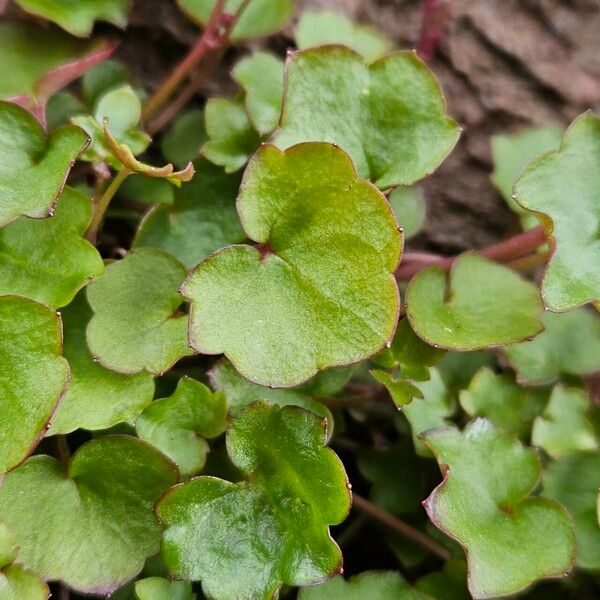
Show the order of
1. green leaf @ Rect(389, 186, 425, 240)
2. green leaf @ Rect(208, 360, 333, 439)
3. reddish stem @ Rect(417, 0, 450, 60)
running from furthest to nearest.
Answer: reddish stem @ Rect(417, 0, 450, 60)
green leaf @ Rect(389, 186, 425, 240)
green leaf @ Rect(208, 360, 333, 439)

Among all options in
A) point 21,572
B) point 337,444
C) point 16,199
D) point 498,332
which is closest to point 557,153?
point 498,332

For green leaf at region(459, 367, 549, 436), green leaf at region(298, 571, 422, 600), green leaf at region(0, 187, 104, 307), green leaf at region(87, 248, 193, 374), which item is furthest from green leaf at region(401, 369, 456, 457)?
green leaf at region(0, 187, 104, 307)

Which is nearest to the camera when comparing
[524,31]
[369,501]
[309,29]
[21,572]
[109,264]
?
[21,572]

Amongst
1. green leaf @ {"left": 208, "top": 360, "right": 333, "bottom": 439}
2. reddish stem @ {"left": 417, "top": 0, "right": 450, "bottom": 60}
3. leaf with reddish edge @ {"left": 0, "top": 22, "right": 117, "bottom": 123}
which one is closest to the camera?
green leaf @ {"left": 208, "top": 360, "right": 333, "bottom": 439}

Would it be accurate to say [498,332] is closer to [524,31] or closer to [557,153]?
[557,153]

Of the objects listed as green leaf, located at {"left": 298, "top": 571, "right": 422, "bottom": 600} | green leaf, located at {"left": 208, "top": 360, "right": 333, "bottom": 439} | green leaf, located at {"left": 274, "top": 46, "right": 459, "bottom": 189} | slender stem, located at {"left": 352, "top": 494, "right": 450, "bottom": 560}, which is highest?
green leaf, located at {"left": 274, "top": 46, "right": 459, "bottom": 189}

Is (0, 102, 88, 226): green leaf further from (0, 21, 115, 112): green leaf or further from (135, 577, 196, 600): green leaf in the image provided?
(135, 577, 196, 600): green leaf
